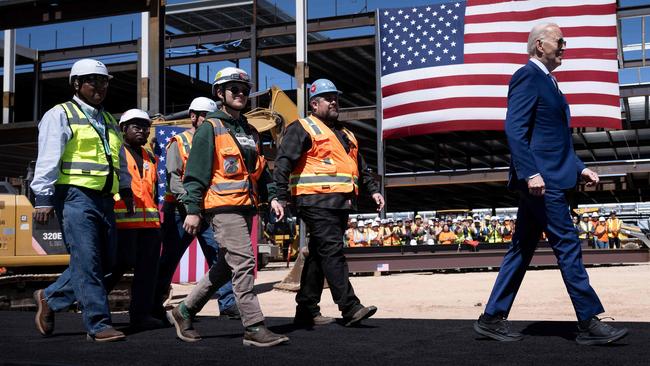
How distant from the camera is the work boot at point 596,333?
419 cm

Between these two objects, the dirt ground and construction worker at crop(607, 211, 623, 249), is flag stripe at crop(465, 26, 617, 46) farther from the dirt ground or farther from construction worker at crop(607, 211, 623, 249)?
the dirt ground

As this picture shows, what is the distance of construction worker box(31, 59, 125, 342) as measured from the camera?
4.91m

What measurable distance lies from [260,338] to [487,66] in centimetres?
2044

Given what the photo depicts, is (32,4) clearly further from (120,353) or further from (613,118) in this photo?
(613,118)

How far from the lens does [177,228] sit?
6863 mm

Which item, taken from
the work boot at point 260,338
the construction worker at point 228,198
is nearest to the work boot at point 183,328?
the construction worker at point 228,198

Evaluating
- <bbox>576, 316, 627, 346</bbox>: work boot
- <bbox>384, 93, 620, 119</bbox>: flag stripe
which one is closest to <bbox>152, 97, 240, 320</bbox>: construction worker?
<bbox>576, 316, 627, 346</bbox>: work boot

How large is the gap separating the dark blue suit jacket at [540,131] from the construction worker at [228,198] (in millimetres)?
1779

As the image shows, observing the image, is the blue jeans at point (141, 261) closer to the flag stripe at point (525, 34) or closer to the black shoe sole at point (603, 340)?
the black shoe sole at point (603, 340)

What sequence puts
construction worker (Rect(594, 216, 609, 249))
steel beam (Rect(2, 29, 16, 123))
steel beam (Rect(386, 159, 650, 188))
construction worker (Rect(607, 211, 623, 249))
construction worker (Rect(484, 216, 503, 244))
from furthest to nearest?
1. steel beam (Rect(2, 29, 16, 123))
2. steel beam (Rect(386, 159, 650, 188))
3. construction worker (Rect(607, 211, 623, 249))
4. construction worker (Rect(594, 216, 609, 249))
5. construction worker (Rect(484, 216, 503, 244))

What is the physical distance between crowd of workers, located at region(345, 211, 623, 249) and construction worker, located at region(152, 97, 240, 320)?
57.8ft

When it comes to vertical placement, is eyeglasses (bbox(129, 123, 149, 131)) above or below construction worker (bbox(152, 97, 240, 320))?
above

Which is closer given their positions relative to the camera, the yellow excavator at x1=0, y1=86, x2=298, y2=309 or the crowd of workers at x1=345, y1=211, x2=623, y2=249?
the yellow excavator at x1=0, y1=86, x2=298, y2=309

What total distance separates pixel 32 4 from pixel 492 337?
34.7 ft
